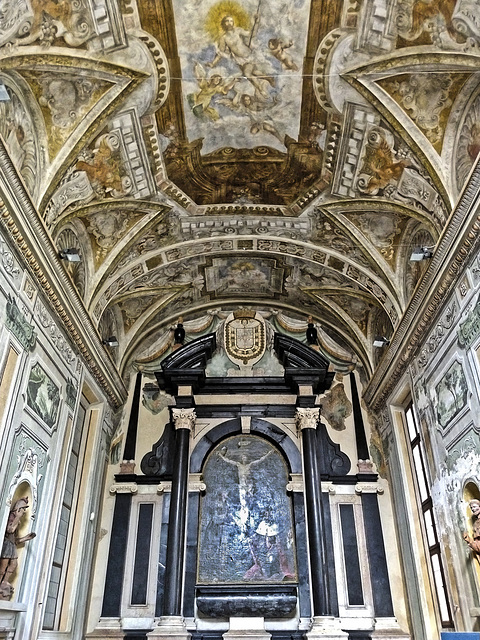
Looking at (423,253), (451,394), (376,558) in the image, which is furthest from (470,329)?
(376,558)

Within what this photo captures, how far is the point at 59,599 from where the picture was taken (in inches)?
367

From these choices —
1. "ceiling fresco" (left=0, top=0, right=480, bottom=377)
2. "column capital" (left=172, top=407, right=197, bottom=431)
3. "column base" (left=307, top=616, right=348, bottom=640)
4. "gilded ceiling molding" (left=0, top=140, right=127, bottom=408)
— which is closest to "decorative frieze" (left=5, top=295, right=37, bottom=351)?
"gilded ceiling molding" (left=0, top=140, right=127, bottom=408)

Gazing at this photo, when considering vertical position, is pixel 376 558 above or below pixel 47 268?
below

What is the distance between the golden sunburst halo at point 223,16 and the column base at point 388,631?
10.3m

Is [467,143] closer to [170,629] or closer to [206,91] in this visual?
[206,91]

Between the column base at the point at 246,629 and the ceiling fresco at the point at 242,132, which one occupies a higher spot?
the ceiling fresco at the point at 242,132

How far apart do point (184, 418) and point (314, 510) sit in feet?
10.8

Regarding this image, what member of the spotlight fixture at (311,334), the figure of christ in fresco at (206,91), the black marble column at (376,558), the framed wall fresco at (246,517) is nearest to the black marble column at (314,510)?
the framed wall fresco at (246,517)

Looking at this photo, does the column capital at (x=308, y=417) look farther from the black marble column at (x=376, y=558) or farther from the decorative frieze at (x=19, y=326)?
the decorative frieze at (x=19, y=326)

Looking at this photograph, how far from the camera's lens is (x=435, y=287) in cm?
820

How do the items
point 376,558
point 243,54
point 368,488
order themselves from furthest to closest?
1. point 368,488
2. point 376,558
3. point 243,54

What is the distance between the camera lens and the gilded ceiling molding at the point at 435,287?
6984mm

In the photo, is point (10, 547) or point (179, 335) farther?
point (179, 335)

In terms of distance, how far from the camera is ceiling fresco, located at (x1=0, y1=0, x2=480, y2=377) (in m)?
6.94
